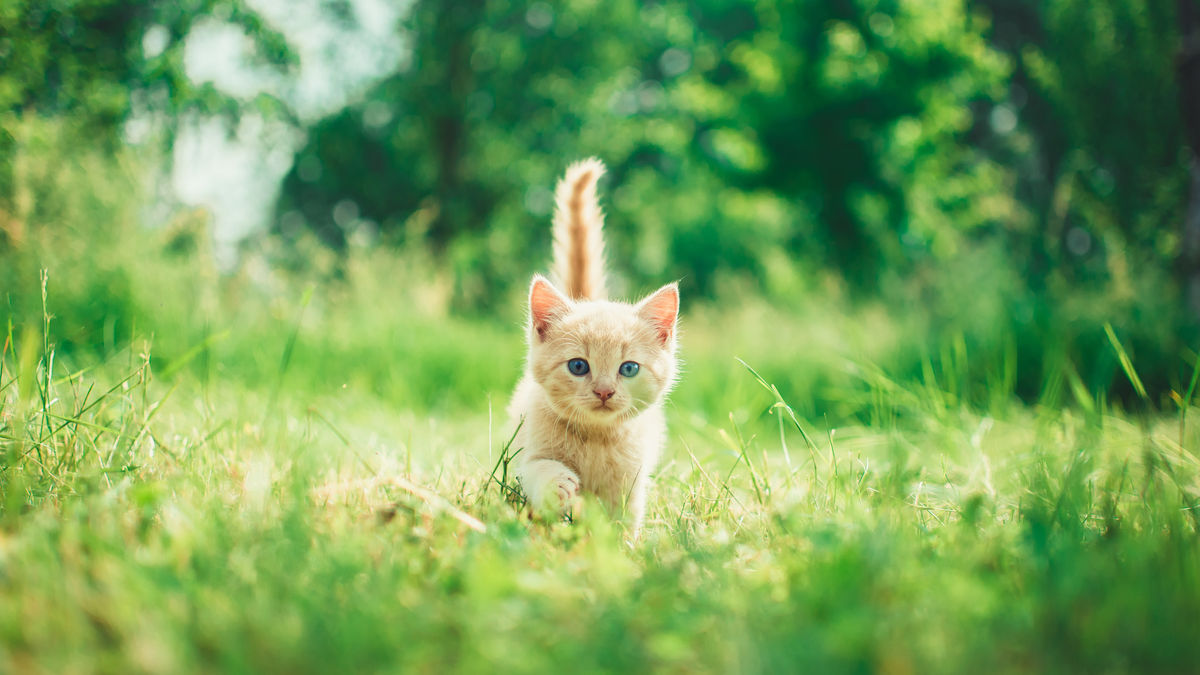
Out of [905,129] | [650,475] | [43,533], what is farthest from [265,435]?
[905,129]

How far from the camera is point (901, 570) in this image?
0.88m

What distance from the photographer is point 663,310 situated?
1.83 m

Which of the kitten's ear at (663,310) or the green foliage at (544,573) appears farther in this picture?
the kitten's ear at (663,310)

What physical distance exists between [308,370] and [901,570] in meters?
3.25

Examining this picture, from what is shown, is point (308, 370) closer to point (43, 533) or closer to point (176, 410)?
point (176, 410)

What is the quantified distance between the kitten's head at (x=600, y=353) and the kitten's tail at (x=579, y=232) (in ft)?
1.15

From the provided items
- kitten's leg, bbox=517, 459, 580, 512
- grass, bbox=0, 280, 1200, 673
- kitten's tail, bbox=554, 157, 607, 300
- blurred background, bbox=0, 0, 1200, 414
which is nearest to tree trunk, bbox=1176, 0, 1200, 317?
blurred background, bbox=0, 0, 1200, 414

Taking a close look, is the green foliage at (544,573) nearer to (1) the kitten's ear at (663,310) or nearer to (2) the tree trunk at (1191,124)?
(1) the kitten's ear at (663,310)

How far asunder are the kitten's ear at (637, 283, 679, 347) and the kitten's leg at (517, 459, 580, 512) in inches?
20.5

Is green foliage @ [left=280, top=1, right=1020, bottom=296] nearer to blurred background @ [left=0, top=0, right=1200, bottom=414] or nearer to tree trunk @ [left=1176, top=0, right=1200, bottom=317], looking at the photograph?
blurred background @ [left=0, top=0, right=1200, bottom=414]

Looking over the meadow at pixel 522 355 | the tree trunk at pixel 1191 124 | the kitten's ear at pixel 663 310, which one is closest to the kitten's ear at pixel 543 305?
the kitten's ear at pixel 663 310

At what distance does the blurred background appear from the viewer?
9.95ft

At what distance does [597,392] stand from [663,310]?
380 millimetres

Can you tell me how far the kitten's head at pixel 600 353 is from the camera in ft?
5.26
